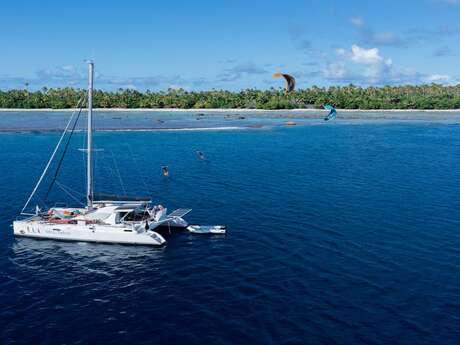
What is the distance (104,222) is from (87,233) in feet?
5.52

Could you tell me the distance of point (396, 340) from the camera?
25.0 meters

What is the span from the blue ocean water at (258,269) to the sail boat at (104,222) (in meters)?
0.95

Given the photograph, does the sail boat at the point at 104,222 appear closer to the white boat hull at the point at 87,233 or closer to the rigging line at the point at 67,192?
the white boat hull at the point at 87,233

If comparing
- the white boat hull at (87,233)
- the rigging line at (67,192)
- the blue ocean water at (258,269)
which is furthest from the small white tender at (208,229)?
the rigging line at (67,192)

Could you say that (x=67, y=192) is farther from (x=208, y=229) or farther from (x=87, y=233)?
(x=208, y=229)

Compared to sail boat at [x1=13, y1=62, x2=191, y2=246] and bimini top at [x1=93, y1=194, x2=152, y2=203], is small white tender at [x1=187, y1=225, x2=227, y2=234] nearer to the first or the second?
sail boat at [x1=13, y1=62, x2=191, y2=246]

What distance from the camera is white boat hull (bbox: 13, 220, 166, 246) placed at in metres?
39.7

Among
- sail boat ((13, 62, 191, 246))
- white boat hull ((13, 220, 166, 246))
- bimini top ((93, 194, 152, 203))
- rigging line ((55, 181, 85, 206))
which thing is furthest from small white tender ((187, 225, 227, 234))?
rigging line ((55, 181, 85, 206))

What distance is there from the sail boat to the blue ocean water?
0.95 metres

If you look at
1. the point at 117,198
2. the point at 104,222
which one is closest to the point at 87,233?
the point at 104,222

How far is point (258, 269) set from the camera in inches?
1350

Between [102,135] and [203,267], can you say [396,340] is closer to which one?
[203,267]

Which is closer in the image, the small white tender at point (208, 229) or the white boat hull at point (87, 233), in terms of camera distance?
the white boat hull at point (87, 233)

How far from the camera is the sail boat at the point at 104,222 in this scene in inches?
1572
